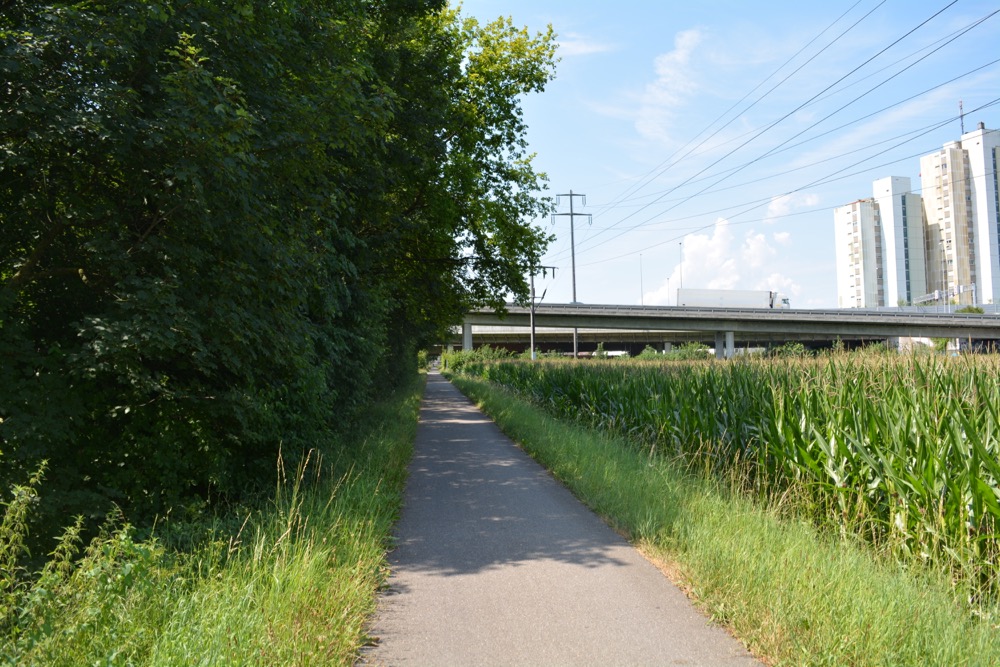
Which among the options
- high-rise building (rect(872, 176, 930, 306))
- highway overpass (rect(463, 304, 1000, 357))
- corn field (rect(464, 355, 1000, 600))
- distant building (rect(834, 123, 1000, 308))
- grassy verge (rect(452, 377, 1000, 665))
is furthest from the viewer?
high-rise building (rect(872, 176, 930, 306))

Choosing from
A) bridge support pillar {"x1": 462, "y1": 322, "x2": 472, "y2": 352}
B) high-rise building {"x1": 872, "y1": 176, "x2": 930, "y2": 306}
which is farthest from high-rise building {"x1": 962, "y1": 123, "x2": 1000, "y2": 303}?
bridge support pillar {"x1": 462, "y1": 322, "x2": 472, "y2": 352}

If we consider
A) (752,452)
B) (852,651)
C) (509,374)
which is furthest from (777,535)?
(509,374)

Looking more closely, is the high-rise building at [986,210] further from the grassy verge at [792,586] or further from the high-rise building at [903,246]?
the grassy verge at [792,586]

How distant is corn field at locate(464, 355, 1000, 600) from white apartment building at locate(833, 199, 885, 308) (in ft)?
464

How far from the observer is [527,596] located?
4.96 m

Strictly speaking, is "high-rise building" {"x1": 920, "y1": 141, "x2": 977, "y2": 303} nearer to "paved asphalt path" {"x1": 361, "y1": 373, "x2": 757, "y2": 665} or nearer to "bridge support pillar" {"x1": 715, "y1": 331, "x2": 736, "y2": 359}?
"bridge support pillar" {"x1": 715, "y1": 331, "x2": 736, "y2": 359}

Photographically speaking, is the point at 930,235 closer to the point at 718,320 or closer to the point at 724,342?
the point at 724,342

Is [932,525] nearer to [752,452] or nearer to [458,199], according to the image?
[752,452]

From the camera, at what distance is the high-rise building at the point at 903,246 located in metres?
126

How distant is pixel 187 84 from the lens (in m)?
5.65

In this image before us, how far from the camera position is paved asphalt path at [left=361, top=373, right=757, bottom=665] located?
4.01 meters

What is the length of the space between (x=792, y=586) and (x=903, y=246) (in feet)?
479

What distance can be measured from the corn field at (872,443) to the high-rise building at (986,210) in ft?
352

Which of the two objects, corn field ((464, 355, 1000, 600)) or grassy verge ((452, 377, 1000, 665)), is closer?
grassy verge ((452, 377, 1000, 665))
